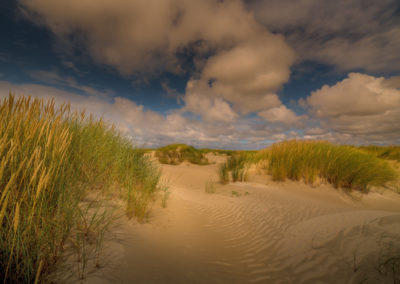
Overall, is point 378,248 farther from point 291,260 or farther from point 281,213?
point 281,213

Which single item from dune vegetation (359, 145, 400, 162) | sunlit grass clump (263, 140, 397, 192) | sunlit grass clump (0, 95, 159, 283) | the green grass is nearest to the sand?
sunlit grass clump (0, 95, 159, 283)

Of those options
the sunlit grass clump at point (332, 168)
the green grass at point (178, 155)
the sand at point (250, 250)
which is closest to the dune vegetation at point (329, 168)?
the sunlit grass clump at point (332, 168)

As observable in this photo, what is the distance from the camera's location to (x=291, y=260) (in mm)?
2014

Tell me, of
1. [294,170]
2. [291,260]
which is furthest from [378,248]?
[294,170]

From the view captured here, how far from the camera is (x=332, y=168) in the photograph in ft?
20.6

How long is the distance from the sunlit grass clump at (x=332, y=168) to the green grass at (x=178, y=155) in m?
7.30

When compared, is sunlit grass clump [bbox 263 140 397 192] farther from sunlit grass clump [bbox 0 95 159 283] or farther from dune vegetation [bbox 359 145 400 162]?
sunlit grass clump [bbox 0 95 159 283]

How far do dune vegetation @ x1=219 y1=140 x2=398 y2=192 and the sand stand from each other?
328cm

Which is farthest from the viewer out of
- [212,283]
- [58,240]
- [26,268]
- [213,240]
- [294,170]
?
[294,170]

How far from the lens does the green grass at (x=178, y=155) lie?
526 inches

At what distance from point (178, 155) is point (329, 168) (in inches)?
404

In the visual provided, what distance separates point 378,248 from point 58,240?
2.86 metres

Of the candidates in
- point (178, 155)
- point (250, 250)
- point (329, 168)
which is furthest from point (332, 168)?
point (178, 155)

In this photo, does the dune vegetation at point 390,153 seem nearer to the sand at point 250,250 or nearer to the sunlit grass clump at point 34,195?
the sand at point 250,250
